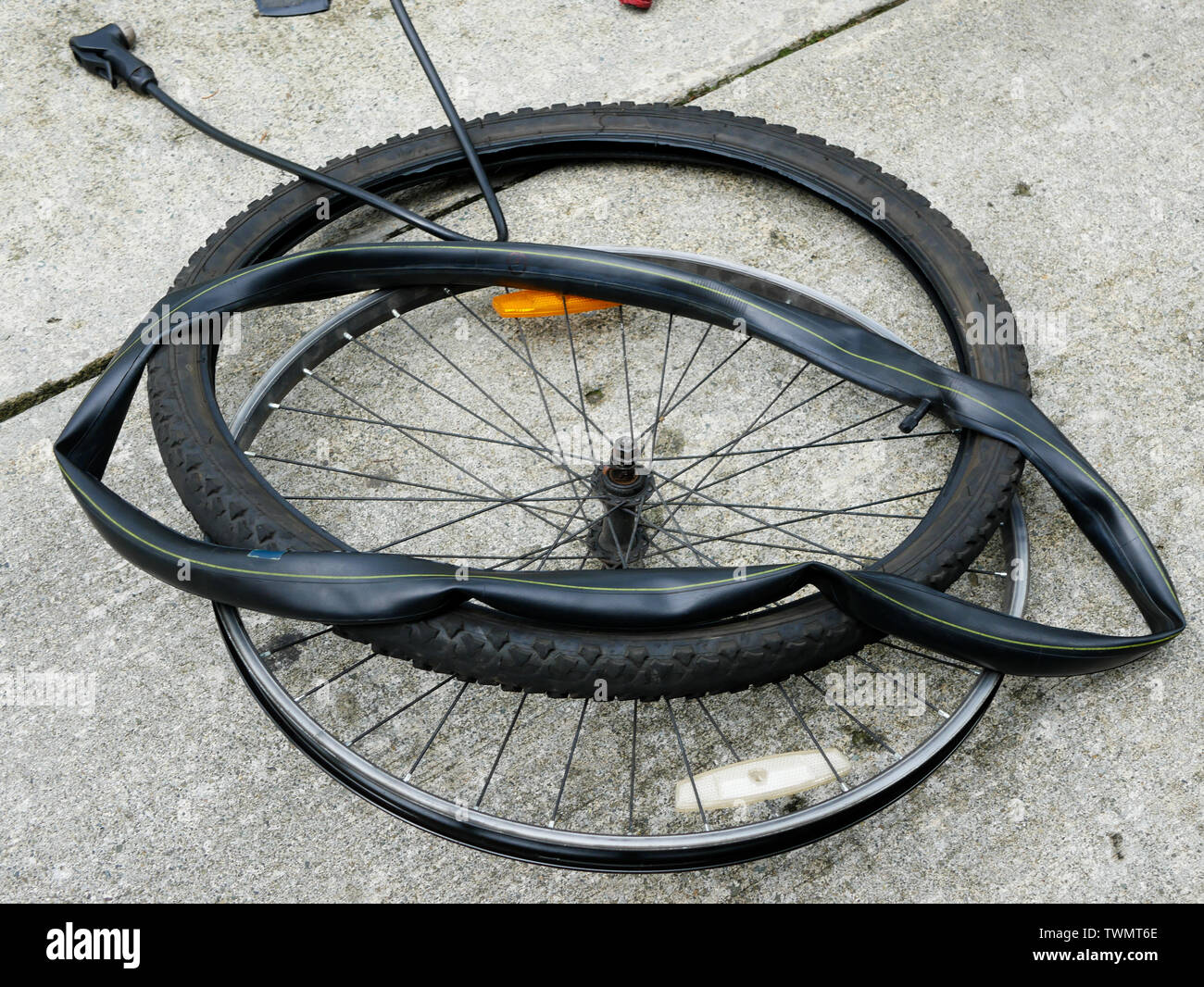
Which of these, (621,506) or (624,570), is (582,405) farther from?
(624,570)

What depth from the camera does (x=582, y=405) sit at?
91.4 inches

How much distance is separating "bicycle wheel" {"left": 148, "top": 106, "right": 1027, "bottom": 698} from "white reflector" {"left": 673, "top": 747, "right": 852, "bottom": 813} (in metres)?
0.17

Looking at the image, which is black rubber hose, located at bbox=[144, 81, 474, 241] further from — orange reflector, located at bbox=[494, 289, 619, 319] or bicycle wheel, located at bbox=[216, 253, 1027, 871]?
bicycle wheel, located at bbox=[216, 253, 1027, 871]

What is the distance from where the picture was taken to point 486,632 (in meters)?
1.79

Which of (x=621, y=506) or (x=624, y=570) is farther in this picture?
(x=621, y=506)

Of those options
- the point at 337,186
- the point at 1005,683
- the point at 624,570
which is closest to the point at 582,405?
the point at 624,570

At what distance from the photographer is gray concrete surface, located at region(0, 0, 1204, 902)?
193cm

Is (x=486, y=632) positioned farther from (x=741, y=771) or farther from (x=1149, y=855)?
(x=1149, y=855)

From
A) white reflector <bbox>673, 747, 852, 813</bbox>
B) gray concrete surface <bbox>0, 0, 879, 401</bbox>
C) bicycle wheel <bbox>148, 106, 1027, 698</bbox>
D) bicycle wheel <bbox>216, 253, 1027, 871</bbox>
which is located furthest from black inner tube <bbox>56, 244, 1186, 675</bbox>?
gray concrete surface <bbox>0, 0, 879, 401</bbox>

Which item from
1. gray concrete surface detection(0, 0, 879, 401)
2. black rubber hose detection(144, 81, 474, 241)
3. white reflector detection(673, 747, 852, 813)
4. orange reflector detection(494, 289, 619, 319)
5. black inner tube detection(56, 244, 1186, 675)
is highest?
gray concrete surface detection(0, 0, 879, 401)

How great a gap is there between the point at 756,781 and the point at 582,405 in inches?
34.0

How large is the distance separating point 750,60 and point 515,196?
855 millimetres

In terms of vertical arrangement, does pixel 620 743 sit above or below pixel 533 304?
below

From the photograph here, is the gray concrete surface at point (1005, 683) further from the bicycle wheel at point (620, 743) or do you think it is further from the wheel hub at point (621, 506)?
the wheel hub at point (621, 506)
